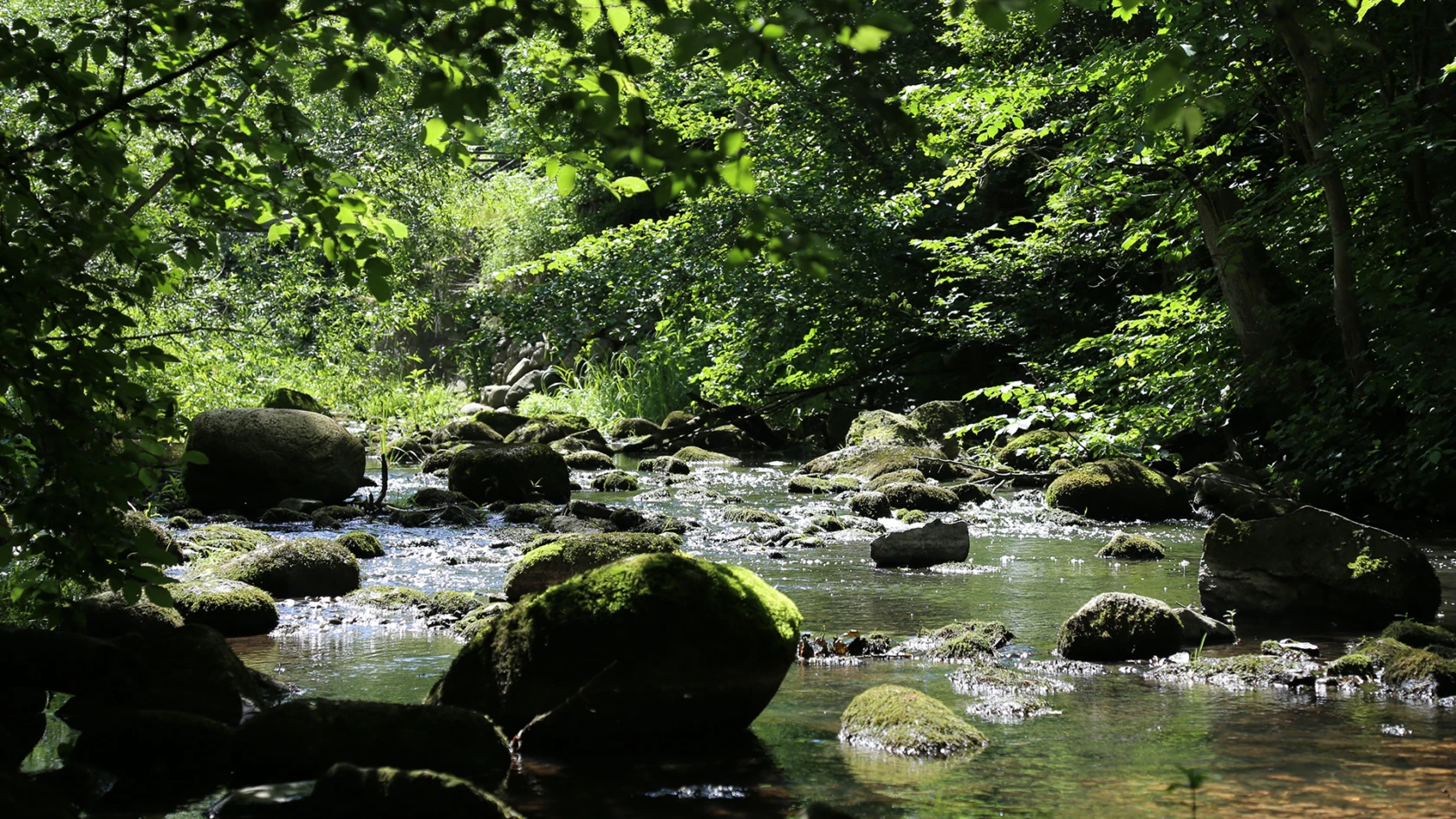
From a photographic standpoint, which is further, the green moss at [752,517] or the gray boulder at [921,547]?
the green moss at [752,517]

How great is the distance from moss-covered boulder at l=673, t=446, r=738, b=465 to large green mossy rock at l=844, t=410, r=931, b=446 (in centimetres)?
204

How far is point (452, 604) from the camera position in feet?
22.6

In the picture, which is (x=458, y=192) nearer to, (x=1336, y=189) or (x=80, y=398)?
(x=1336, y=189)

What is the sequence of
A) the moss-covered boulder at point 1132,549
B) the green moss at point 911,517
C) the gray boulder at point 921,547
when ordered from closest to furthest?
the gray boulder at point 921,547 < the moss-covered boulder at point 1132,549 < the green moss at point 911,517

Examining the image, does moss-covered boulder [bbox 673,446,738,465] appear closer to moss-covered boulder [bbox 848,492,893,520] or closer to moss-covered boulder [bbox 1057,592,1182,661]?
moss-covered boulder [bbox 848,492,893,520]

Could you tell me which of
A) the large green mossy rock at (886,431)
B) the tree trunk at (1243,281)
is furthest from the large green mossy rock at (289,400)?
the tree trunk at (1243,281)

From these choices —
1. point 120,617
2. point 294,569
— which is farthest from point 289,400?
point 120,617

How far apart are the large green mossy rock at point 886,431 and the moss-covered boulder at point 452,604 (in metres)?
10.1

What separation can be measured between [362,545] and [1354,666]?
701 cm

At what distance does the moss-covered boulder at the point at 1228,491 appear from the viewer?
408 inches

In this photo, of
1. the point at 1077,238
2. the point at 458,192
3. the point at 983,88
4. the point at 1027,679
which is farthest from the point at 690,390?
the point at 1027,679

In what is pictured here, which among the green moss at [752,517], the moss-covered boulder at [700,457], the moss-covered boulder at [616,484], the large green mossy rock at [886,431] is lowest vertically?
the green moss at [752,517]

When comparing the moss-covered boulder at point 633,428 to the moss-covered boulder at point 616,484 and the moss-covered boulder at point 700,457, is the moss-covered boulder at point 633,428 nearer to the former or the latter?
the moss-covered boulder at point 700,457

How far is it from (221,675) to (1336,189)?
9621 millimetres
